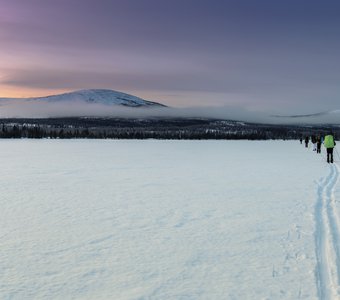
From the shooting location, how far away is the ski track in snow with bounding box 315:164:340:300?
4.23m

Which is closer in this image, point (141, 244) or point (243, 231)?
point (141, 244)

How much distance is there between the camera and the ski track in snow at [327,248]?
4228 mm

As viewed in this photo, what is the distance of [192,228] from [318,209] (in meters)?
3.09

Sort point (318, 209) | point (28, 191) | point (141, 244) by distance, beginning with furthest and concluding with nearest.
A: point (28, 191) → point (318, 209) → point (141, 244)

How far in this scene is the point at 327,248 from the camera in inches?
216

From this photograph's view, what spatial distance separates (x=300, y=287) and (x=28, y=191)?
8258 millimetres

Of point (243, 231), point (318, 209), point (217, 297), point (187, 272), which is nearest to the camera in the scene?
point (217, 297)

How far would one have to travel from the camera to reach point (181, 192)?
422 inches

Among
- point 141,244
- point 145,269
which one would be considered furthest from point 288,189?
point 145,269

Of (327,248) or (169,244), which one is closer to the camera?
(327,248)

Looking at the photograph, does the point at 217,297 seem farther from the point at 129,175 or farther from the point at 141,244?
the point at 129,175

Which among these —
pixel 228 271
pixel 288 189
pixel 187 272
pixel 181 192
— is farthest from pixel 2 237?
pixel 288 189

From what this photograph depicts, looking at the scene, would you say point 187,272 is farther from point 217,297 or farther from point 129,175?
point 129,175

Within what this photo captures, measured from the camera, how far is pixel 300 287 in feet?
14.0
